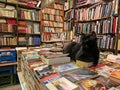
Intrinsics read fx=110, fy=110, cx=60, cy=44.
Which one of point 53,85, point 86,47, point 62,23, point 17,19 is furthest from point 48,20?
point 53,85

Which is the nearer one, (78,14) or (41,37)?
(78,14)

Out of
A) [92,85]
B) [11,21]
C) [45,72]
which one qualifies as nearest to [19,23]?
[11,21]

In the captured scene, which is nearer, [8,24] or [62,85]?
[62,85]

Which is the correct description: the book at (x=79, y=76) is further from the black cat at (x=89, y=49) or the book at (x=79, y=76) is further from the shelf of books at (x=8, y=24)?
the shelf of books at (x=8, y=24)

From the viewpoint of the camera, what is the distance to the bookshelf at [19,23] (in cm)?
269

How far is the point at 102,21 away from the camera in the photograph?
2.10 metres

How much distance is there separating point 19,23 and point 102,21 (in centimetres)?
202

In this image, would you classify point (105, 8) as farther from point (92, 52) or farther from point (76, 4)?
point (92, 52)

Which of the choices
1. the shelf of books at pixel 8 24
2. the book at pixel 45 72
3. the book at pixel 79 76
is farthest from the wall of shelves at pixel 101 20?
the shelf of books at pixel 8 24

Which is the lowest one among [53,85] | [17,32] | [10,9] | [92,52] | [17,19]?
[53,85]

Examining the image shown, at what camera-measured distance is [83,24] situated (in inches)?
99.0

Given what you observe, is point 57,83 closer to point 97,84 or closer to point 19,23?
point 97,84

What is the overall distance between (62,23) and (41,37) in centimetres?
92

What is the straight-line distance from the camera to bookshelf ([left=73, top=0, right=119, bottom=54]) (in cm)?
189
